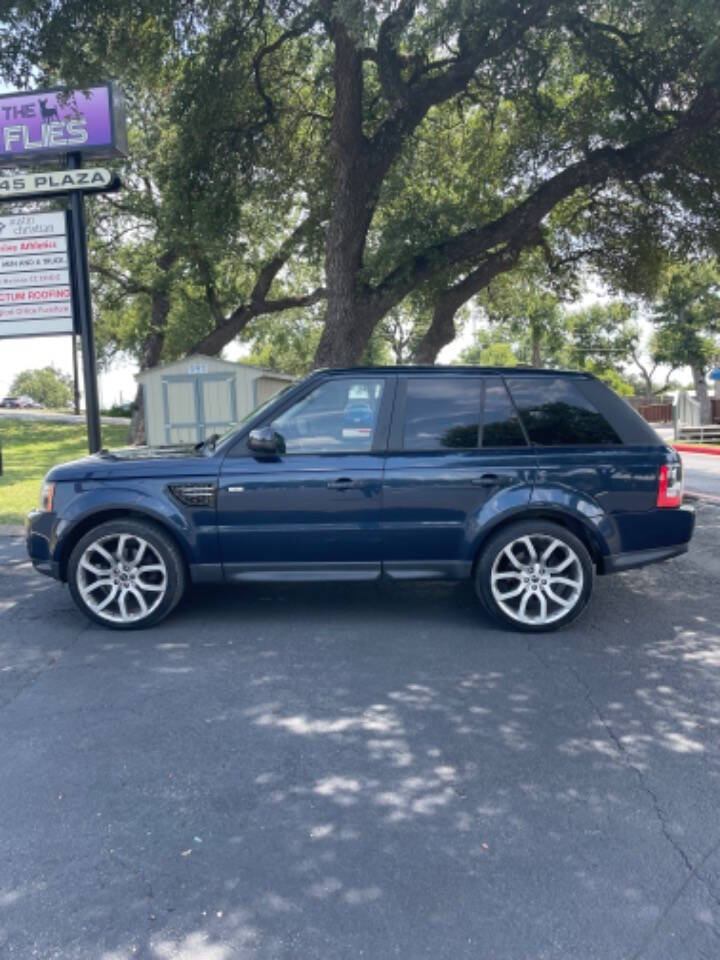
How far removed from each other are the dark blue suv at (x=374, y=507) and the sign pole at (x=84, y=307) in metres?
4.27

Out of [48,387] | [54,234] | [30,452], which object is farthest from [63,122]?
[48,387]

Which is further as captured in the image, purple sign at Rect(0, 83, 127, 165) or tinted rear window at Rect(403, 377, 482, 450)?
purple sign at Rect(0, 83, 127, 165)

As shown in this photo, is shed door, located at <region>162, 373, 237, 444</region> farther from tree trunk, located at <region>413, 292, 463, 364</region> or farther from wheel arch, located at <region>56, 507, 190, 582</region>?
wheel arch, located at <region>56, 507, 190, 582</region>

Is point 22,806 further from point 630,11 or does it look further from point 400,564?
point 630,11

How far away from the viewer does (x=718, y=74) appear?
971 centimetres

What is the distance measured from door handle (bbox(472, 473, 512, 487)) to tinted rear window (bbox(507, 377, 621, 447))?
0.39m

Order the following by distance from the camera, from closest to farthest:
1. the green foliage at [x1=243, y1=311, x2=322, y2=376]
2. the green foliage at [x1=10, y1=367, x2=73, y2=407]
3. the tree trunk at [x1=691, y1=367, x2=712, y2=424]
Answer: the tree trunk at [x1=691, y1=367, x2=712, y2=424], the green foliage at [x1=243, y1=311, x2=322, y2=376], the green foliage at [x1=10, y1=367, x2=73, y2=407]

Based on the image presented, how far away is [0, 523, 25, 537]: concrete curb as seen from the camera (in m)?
8.75

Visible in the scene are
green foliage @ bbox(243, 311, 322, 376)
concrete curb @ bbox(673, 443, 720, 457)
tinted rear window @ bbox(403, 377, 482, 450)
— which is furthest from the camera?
green foliage @ bbox(243, 311, 322, 376)

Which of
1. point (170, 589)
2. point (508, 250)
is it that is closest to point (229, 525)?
point (170, 589)

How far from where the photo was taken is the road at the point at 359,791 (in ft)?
7.70

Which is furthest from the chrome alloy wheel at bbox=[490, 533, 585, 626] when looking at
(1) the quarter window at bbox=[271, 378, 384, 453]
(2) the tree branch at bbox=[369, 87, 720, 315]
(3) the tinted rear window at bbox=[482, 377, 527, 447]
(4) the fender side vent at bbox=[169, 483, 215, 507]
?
(2) the tree branch at bbox=[369, 87, 720, 315]

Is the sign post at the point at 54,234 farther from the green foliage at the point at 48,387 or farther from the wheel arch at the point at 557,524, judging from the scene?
the green foliage at the point at 48,387

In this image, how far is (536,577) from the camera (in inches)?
204
